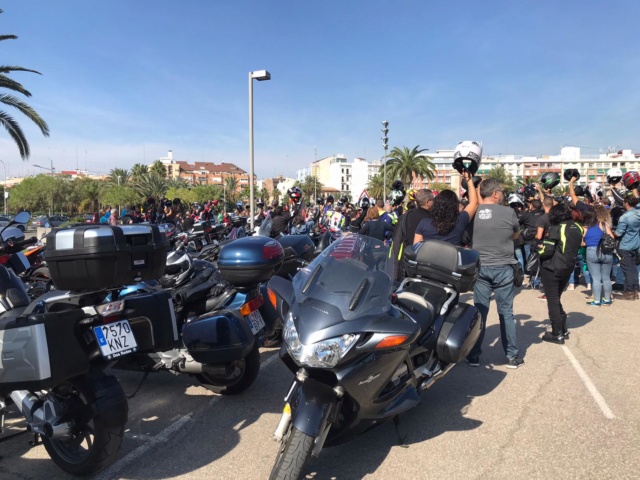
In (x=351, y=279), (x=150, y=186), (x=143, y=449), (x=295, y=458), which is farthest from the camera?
(x=150, y=186)

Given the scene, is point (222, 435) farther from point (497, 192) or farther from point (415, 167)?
point (415, 167)

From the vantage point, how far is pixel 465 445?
317 centimetres

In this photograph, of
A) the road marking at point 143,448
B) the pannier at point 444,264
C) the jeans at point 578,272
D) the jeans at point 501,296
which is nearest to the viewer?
the road marking at point 143,448

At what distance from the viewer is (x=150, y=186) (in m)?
71.6

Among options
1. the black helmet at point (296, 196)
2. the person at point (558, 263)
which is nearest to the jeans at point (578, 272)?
the person at point (558, 263)

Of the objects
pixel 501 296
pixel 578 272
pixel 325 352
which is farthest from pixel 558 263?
pixel 578 272

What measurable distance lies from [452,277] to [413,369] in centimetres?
94

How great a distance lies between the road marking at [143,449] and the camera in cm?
285

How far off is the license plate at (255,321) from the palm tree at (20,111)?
1389cm

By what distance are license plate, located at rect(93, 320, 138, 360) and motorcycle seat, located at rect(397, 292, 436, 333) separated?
1761 millimetres

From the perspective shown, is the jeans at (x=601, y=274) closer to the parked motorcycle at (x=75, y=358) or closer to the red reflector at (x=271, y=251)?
the red reflector at (x=271, y=251)

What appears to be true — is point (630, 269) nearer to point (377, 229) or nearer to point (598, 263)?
point (598, 263)

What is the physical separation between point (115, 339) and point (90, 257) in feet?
1.70

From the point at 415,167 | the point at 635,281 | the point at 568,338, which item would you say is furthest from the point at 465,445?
the point at 415,167
